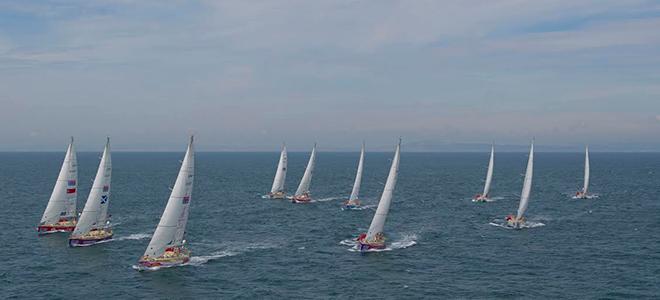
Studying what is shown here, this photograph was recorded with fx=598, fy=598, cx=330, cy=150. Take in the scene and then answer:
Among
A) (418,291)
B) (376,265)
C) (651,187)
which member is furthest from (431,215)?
(651,187)

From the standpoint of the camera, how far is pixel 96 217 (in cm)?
9206

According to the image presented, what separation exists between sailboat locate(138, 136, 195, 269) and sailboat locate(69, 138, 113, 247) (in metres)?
18.5

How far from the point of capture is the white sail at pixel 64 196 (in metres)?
99.6

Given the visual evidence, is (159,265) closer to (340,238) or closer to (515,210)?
(340,238)

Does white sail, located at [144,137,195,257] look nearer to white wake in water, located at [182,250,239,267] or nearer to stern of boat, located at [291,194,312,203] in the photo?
white wake in water, located at [182,250,239,267]

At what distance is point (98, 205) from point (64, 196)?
12908 mm

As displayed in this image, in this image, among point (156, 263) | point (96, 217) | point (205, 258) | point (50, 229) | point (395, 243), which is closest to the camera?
point (156, 263)

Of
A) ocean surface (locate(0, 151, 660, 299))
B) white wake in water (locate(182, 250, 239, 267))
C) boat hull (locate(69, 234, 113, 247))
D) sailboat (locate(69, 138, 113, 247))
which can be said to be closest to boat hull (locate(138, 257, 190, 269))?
ocean surface (locate(0, 151, 660, 299))

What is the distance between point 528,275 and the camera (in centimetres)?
7431

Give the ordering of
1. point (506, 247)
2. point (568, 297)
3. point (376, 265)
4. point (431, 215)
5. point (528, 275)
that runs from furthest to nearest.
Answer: point (431, 215) → point (506, 247) → point (376, 265) → point (528, 275) → point (568, 297)

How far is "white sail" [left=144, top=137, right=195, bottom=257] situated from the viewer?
250ft

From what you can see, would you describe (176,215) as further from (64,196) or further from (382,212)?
(64,196)

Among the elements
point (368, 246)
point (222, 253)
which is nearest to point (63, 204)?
point (222, 253)

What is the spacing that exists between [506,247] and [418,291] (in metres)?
28.6
